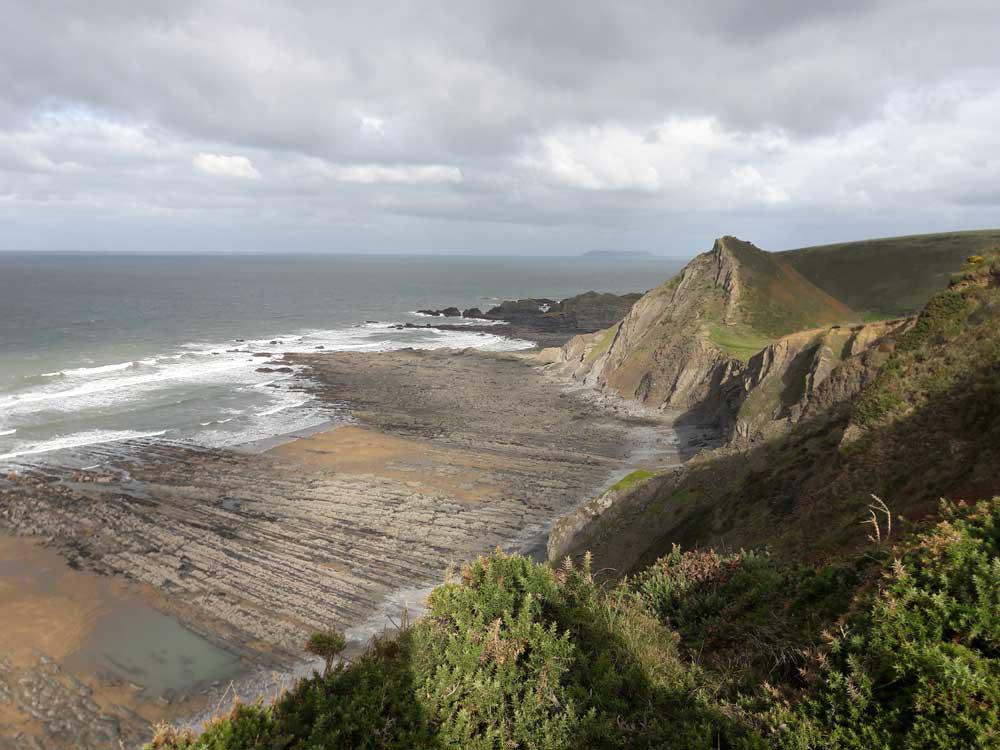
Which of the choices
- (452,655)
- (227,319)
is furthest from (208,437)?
(227,319)

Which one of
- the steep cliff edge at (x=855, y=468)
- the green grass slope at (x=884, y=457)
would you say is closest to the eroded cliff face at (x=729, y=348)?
the steep cliff edge at (x=855, y=468)

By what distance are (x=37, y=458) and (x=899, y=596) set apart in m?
42.7

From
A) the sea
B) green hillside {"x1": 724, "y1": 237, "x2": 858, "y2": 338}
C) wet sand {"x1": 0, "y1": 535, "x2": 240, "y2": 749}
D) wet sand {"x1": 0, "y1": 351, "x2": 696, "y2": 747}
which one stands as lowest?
wet sand {"x1": 0, "y1": 535, "x2": 240, "y2": 749}

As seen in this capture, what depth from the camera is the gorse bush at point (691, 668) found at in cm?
511

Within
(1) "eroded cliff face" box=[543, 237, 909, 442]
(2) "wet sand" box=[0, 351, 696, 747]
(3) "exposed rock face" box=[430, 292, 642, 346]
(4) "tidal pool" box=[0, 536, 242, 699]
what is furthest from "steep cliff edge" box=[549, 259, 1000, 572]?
(3) "exposed rock face" box=[430, 292, 642, 346]

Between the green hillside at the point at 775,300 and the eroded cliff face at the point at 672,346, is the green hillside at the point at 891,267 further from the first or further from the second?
the eroded cliff face at the point at 672,346

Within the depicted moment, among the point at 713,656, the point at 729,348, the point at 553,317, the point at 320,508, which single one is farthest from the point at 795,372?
the point at 553,317

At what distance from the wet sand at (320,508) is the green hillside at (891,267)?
65.0 meters

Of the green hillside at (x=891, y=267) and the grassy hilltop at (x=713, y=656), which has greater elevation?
the green hillside at (x=891, y=267)

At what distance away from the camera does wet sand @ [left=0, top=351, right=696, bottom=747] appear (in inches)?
806

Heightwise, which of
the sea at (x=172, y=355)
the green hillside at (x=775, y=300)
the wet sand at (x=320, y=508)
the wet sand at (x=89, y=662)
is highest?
the green hillside at (x=775, y=300)

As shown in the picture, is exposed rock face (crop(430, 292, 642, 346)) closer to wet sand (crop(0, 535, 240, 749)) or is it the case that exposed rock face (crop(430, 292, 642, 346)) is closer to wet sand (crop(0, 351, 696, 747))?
wet sand (crop(0, 351, 696, 747))

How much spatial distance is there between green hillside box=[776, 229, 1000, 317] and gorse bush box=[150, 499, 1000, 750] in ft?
281

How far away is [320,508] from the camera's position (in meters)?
28.2
